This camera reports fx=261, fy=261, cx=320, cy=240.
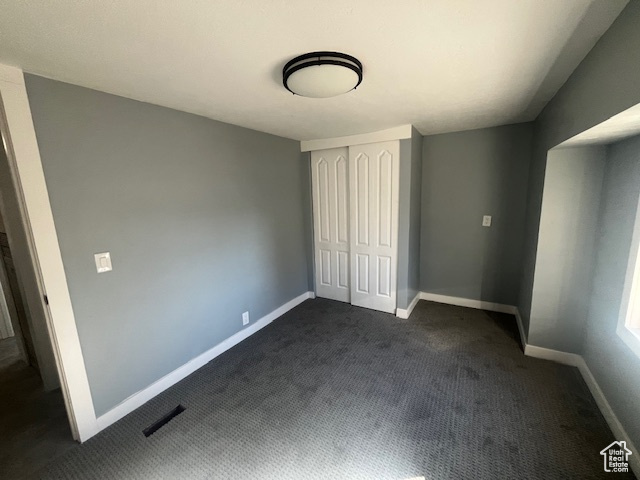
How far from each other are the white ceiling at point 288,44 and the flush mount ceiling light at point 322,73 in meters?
0.05

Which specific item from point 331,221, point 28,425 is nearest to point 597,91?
point 331,221

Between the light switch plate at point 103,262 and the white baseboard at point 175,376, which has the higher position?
the light switch plate at point 103,262

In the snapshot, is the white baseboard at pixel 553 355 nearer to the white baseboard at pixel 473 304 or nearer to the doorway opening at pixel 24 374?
the white baseboard at pixel 473 304

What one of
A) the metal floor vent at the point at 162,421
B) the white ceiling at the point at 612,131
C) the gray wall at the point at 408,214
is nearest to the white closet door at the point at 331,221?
the gray wall at the point at 408,214

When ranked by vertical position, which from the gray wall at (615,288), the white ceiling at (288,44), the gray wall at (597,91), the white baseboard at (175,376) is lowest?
the white baseboard at (175,376)

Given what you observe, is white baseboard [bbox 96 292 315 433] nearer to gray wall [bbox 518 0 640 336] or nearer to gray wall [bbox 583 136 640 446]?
gray wall [bbox 518 0 640 336]

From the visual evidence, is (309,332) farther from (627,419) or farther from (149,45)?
(149,45)

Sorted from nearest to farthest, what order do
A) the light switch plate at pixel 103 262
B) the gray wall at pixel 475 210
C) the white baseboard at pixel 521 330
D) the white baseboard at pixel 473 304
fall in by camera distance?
the light switch plate at pixel 103 262 → the white baseboard at pixel 521 330 → the gray wall at pixel 475 210 → the white baseboard at pixel 473 304

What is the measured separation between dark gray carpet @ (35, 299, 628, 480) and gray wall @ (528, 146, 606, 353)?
0.36 metres

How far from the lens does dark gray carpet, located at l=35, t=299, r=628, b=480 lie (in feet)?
4.89

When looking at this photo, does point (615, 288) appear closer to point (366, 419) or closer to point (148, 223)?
point (366, 419)

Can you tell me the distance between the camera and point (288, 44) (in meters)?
1.25

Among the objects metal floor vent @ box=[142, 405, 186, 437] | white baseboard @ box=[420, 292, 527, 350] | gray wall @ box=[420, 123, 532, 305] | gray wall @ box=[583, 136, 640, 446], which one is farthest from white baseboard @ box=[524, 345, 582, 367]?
metal floor vent @ box=[142, 405, 186, 437]

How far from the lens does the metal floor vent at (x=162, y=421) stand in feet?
5.80
